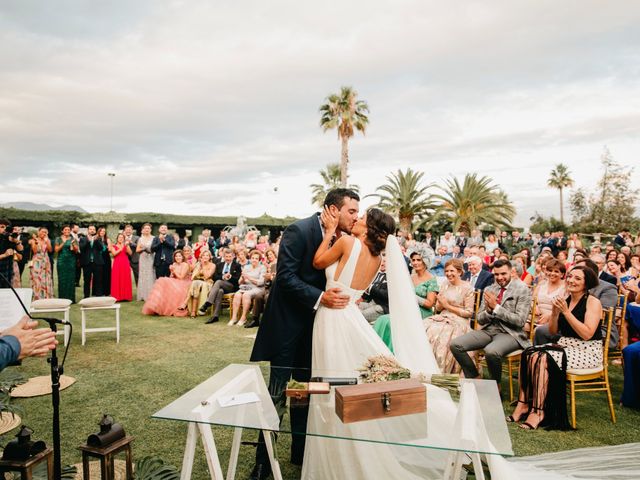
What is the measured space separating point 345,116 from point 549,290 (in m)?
22.4

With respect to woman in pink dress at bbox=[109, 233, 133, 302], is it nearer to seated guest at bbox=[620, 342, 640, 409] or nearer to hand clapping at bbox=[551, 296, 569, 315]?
hand clapping at bbox=[551, 296, 569, 315]

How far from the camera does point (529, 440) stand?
376 cm

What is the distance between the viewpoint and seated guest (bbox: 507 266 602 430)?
410cm

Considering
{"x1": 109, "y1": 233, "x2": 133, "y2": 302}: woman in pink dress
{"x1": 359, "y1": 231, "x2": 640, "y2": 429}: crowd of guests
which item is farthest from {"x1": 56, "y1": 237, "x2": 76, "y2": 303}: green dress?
{"x1": 359, "y1": 231, "x2": 640, "y2": 429}: crowd of guests

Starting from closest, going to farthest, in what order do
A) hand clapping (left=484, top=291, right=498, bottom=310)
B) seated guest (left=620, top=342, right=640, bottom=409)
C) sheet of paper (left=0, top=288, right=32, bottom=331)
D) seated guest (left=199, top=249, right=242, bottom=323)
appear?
sheet of paper (left=0, top=288, right=32, bottom=331), seated guest (left=620, top=342, right=640, bottom=409), hand clapping (left=484, top=291, right=498, bottom=310), seated guest (left=199, top=249, right=242, bottom=323)

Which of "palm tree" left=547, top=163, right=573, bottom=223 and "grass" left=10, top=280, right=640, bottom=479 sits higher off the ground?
"palm tree" left=547, top=163, right=573, bottom=223

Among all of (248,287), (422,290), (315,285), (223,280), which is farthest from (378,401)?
(223,280)

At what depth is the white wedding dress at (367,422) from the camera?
2166 mm

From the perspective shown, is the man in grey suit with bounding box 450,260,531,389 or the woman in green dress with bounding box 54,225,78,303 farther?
the woman in green dress with bounding box 54,225,78,303

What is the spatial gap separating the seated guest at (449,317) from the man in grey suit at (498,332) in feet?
0.57

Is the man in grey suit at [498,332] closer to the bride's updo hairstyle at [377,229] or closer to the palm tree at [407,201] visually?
the bride's updo hairstyle at [377,229]

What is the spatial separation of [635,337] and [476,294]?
2447mm

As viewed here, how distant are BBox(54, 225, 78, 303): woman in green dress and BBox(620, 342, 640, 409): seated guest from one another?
1100 centimetres

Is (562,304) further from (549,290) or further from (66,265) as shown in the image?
(66,265)
